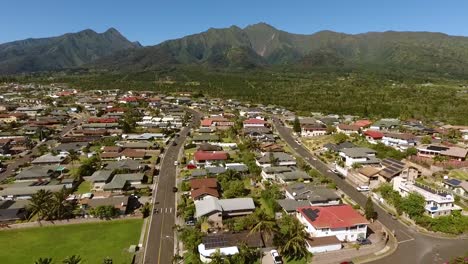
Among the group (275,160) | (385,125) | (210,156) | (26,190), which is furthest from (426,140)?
(26,190)

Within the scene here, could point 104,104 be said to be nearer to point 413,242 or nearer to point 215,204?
point 215,204

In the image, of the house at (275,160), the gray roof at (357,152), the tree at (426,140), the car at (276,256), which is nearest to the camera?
the car at (276,256)

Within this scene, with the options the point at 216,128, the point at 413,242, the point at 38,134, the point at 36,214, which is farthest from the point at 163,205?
the point at 38,134

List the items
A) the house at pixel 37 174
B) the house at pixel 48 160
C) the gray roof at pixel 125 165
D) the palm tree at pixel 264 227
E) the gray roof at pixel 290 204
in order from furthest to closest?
the house at pixel 48 160 → the gray roof at pixel 125 165 → the house at pixel 37 174 → the gray roof at pixel 290 204 → the palm tree at pixel 264 227

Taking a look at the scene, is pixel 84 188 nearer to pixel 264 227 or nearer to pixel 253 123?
pixel 264 227

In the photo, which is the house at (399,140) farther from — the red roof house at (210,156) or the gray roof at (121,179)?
the gray roof at (121,179)

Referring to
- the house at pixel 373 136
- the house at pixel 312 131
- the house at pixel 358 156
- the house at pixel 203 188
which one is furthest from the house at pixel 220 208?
the house at pixel 312 131
